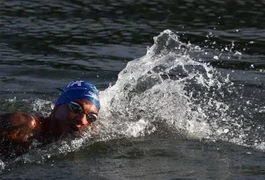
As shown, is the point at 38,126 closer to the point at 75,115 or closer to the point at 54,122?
the point at 54,122

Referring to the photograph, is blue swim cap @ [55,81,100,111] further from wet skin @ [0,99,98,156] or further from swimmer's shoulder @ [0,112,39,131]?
swimmer's shoulder @ [0,112,39,131]

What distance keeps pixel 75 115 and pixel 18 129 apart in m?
0.60

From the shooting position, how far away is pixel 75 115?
7.88m

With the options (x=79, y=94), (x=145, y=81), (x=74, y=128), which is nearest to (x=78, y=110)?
(x=74, y=128)

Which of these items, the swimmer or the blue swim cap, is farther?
the blue swim cap

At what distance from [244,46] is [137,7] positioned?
14.9 ft

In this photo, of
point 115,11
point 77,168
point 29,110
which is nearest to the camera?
point 77,168

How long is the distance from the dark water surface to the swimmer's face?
19 centimetres

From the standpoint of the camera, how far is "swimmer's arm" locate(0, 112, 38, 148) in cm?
761

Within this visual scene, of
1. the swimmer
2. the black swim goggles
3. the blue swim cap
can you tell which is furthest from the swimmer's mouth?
the blue swim cap

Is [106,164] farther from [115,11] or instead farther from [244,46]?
[115,11]

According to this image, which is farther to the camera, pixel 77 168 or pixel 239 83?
pixel 239 83

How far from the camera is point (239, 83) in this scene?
37.7ft

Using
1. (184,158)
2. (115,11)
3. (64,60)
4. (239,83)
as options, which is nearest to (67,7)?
(115,11)
